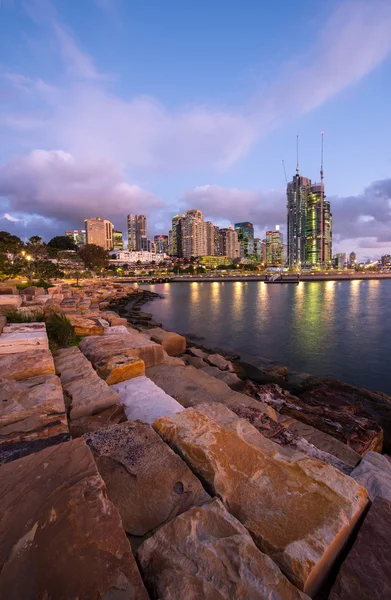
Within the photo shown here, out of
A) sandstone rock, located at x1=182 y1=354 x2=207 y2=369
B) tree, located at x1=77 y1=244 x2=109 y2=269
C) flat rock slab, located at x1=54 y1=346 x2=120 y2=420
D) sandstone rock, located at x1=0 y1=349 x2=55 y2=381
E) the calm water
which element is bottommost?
the calm water

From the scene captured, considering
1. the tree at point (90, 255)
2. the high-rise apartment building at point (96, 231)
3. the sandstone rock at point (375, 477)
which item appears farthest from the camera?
the high-rise apartment building at point (96, 231)

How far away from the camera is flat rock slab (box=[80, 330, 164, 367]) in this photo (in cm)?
454

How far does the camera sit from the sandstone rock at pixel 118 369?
12.6 ft

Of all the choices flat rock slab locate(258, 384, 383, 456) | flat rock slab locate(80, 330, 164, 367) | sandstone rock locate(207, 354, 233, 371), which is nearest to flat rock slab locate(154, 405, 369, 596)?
flat rock slab locate(80, 330, 164, 367)

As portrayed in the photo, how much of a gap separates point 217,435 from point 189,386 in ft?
8.57

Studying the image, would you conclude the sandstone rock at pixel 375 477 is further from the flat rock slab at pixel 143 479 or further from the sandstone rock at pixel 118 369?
the sandstone rock at pixel 118 369

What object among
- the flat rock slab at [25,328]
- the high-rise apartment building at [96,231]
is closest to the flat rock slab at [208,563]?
the flat rock slab at [25,328]

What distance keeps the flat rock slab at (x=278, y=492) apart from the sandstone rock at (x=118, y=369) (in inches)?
64.8

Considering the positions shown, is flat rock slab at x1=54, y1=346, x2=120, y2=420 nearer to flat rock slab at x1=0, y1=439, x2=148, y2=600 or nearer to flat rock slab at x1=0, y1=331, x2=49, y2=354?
flat rock slab at x1=0, y1=331, x2=49, y2=354

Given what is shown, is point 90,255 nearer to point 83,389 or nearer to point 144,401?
point 83,389

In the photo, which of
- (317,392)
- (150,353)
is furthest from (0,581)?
(317,392)

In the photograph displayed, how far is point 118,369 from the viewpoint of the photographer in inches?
154

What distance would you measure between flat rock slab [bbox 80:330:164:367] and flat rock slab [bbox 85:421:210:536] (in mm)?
2341

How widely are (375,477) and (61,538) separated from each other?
8.28 ft
